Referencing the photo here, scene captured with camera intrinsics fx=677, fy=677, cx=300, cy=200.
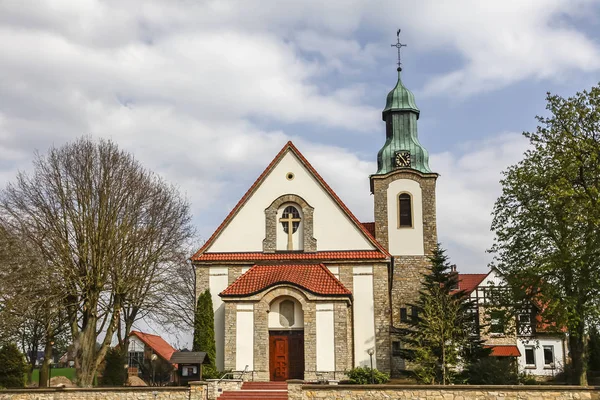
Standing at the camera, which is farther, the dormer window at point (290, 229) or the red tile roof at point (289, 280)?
the dormer window at point (290, 229)

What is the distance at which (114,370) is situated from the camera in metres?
41.2

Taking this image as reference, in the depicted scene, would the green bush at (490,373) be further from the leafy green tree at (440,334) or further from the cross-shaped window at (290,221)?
the cross-shaped window at (290,221)

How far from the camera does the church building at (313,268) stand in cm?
3238

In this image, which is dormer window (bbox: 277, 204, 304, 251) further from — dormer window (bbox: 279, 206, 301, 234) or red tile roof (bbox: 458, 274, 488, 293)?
red tile roof (bbox: 458, 274, 488, 293)

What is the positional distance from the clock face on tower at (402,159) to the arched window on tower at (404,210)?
6.43ft

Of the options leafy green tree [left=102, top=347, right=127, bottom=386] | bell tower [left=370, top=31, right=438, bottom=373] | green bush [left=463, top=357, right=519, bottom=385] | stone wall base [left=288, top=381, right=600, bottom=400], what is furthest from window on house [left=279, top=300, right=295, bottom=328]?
leafy green tree [left=102, top=347, right=127, bottom=386]

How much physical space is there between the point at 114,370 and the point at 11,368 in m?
9.64

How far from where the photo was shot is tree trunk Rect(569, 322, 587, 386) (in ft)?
99.9

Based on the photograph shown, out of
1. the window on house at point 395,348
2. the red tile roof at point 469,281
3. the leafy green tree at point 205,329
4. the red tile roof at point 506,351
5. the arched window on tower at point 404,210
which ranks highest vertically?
the arched window on tower at point 404,210

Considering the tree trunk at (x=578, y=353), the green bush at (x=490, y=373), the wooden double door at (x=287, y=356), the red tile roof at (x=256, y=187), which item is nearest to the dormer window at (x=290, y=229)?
the red tile roof at (x=256, y=187)

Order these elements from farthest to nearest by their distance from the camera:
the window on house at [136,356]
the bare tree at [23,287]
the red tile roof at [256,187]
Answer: the window on house at [136,356]
the red tile roof at [256,187]
the bare tree at [23,287]

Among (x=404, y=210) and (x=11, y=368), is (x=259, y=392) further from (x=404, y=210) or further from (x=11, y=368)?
(x=404, y=210)

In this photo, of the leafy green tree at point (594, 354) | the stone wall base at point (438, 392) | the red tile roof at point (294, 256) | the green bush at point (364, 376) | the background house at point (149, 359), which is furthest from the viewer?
the background house at point (149, 359)

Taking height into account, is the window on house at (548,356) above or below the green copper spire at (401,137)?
below
